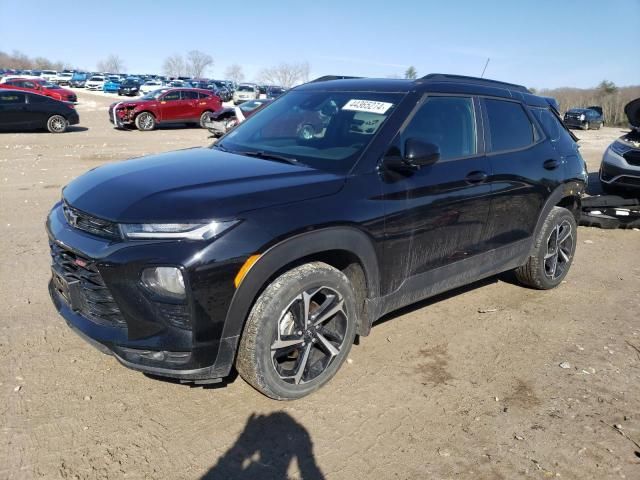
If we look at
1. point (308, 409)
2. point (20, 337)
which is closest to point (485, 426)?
point (308, 409)

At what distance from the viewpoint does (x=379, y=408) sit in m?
3.07

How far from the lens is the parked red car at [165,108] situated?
2038 centimetres

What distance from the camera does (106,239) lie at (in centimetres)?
264

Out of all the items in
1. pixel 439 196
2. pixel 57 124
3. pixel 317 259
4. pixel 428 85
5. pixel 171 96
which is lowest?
pixel 57 124

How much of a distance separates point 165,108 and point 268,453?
A: 20853 millimetres

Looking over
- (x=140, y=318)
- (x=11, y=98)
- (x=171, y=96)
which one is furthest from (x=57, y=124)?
(x=140, y=318)

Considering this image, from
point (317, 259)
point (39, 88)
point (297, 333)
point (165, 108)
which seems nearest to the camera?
point (297, 333)

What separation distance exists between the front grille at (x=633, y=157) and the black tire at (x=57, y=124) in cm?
1755

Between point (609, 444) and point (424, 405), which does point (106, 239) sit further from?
point (609, 444)

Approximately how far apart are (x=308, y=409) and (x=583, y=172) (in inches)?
152

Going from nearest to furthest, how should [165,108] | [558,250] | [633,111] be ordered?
[558,250] → [633,111] → [165,108]

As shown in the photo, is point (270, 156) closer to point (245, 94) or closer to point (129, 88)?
point (245, 94)

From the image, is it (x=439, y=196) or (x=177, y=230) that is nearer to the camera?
(x=177, y=230)

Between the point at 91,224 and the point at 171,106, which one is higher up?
the point at 91,224
